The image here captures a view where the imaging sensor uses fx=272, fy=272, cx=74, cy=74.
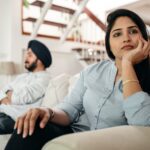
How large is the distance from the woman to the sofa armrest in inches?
6.8

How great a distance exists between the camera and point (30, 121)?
1.05 metres

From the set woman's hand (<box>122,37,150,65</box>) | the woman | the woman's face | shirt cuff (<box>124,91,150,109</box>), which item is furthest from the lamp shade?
shirt cuff (<box>124,91,150,109</box>)

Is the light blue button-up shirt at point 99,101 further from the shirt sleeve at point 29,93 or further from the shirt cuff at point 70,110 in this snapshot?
the shirt sleeve at point 29,93

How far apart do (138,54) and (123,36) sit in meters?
0.15

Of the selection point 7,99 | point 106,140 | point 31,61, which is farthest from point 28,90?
point 106,140

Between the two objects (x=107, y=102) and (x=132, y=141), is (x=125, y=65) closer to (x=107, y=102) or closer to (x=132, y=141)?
(x=107, y=102)

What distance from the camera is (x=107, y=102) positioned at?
1.27 meters

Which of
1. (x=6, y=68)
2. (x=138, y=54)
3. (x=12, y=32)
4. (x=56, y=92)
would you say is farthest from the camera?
(x=12, y=32)

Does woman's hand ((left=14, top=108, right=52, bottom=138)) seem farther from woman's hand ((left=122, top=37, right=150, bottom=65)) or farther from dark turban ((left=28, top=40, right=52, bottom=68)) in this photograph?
dark turban ((left=28, top=40, right=52, bottom=68))

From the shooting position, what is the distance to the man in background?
248cm

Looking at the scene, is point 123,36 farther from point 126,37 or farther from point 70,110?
point 70,110

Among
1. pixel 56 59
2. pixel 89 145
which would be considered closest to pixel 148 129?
pixel 89 145

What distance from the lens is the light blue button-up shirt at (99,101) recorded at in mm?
1223

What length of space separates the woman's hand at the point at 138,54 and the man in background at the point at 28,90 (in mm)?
1290
